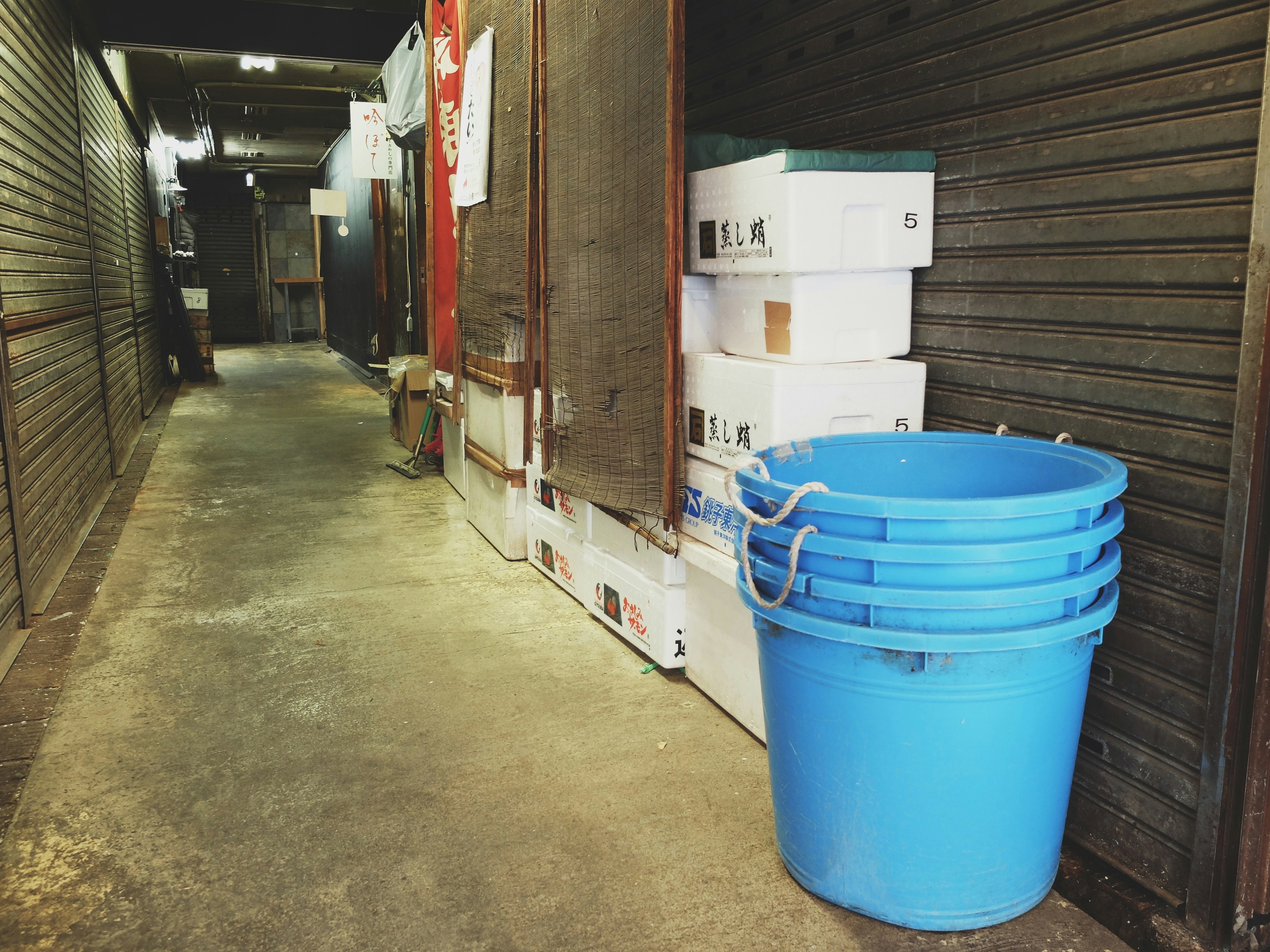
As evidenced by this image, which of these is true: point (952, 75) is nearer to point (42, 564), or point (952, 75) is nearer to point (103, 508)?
point (42, 564)

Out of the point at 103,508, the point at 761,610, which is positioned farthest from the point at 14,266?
the point at 761,610

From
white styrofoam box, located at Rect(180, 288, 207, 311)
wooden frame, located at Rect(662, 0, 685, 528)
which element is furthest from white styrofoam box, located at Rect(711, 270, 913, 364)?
white styrofoam box, located at Rect(180, 288, 207, 311)

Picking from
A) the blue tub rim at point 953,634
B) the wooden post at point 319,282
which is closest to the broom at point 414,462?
the blue tub rim at point 953,634

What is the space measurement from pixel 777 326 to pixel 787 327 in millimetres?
60

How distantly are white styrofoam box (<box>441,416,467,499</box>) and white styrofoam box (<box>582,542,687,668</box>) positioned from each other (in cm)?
206

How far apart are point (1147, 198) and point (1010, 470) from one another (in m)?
0.62

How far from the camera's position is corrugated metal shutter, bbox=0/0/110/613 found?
4.00m

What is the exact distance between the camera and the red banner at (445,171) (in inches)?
199

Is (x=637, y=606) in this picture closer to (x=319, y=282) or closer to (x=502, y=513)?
(x=502, y=513)

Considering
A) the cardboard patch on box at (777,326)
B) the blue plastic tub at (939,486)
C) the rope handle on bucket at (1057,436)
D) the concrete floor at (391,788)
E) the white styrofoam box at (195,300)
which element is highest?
the white styrofoam box at (195,300)

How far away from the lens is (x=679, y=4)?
271 cm

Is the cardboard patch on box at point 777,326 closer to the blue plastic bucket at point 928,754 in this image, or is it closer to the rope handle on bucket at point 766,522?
the rope handle on bucket at point 766,522

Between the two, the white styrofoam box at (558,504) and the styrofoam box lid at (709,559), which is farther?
the white styrofoam box at (558,504)

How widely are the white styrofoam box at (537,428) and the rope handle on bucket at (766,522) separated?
6.87ft
